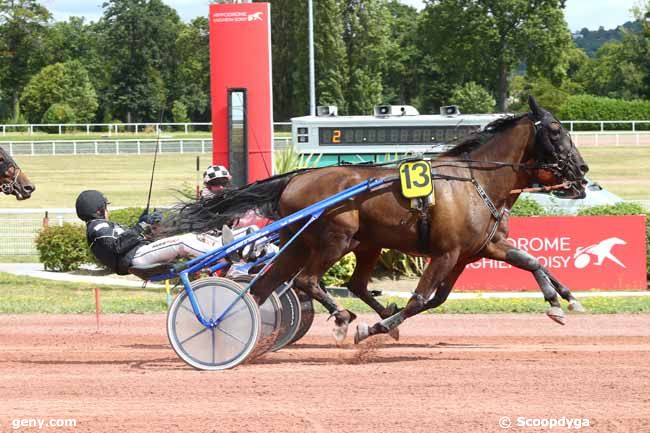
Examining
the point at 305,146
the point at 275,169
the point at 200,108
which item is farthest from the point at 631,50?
the point at 275,169

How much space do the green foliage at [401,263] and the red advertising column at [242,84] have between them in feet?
6.90

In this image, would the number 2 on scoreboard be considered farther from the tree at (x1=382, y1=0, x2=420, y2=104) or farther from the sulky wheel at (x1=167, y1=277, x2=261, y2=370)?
the tree at (x1=382, y1=0, x2=420, y2=104)

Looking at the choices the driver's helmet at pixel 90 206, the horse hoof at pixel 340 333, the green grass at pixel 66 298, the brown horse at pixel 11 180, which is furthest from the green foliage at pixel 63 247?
the horse hoof at pixel 340 333

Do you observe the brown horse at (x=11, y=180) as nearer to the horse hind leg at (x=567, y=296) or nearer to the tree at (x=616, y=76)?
the horse hind leg at (x=567, y=296)

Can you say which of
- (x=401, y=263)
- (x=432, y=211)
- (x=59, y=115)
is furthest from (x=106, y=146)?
(x=432, y=211)

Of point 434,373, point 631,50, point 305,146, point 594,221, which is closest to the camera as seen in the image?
point 434,373

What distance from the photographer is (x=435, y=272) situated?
7008mm

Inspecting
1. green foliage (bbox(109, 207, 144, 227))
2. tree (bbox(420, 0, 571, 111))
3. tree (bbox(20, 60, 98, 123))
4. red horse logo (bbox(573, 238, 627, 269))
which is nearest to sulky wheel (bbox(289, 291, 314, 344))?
red horse logo (bbox(573, 238, 627, 269))

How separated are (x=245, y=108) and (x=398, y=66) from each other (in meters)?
48.4

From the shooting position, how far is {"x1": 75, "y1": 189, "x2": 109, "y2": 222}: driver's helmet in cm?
728

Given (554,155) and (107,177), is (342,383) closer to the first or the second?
(554,155)

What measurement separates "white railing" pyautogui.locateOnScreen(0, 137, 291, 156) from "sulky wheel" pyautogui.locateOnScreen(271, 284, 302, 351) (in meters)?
33.0

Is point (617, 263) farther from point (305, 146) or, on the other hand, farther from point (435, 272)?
point (305, 146)

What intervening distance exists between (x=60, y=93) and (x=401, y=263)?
145 feet
